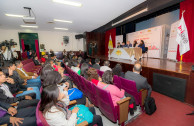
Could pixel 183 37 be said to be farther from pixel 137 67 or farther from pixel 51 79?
pixel 51 79

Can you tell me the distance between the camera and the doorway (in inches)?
364

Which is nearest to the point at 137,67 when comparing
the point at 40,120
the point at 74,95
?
the point at 74,95

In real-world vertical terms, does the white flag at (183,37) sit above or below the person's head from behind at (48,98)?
above

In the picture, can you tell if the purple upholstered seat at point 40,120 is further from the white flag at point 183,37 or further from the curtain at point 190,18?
the curtain at point 190,18

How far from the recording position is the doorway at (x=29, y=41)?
925 cm

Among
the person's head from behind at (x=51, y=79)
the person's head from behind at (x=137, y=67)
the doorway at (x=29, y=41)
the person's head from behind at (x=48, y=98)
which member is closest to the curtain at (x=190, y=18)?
the person's head from behind at (x=137, y=67)

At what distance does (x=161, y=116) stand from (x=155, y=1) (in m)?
4.61

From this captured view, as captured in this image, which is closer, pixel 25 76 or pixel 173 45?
pixel 25 76

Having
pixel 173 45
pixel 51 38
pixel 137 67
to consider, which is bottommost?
pixel 137 67

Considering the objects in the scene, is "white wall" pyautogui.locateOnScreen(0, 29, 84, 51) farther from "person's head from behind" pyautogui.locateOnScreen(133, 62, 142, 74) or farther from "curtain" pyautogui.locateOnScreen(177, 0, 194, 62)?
"person's head from behind" pyautogui.locateOnScreen(133, 62, 142, 74)

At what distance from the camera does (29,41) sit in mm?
9461

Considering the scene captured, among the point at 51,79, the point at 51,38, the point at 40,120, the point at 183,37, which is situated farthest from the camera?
the point at 51,38

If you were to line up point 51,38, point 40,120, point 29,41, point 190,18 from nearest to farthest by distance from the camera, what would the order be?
1. point 40,120
2. point 190,18
3. point 29,41
4. point 51,38

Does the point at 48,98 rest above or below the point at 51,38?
below
